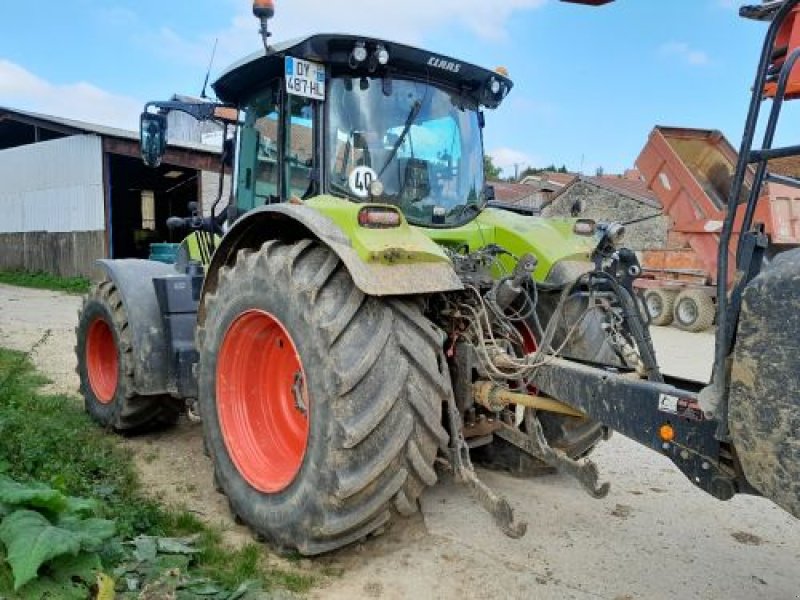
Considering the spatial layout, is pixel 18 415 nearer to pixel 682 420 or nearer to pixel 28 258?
pixel 682 420

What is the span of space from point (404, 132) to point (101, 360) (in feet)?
9.57

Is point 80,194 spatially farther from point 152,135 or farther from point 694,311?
point 152,135

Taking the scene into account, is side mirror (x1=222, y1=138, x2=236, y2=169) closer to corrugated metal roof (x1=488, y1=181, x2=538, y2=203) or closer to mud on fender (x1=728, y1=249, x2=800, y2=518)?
mud on fender (x1=728, y1=249, x2=800, y2=518)

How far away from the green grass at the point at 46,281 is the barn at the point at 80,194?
0.24 m

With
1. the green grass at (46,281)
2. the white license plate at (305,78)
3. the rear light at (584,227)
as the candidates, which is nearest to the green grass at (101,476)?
the white license plate at (305,78)

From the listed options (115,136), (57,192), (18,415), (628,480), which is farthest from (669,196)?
(57,192)

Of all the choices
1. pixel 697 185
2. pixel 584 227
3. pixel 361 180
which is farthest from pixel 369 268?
pixel 697 185

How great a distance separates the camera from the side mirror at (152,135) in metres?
4.56

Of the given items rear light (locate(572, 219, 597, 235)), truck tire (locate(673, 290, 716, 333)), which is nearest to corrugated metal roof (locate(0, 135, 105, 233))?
truck tire (locate(673, 290, 716, 333))

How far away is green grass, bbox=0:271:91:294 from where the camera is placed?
17.0 metres

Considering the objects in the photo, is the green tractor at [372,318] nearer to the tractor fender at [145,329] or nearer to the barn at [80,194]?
the tractor fender at [145,329]

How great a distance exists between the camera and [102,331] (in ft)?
16.8

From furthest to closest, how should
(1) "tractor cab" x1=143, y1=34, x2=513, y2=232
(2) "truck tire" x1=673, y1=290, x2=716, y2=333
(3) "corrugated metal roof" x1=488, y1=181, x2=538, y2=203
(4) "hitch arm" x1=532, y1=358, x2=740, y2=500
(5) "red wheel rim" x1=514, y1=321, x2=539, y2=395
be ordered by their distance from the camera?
(3) "corrugated metal roof" x1=488, y1=181, x2=538, y2=203, (2) "truck tire" x1=673, y1=290, x2=716, y2=333, (5) "red wheel rim" x1=514, y1=321, x2=539, y2=395, (1) "tractor cab" x1=143, y1=34, x2=513, y2=232, (4) "hitch arm" x1=532, y1=358, x2=740, y2=500

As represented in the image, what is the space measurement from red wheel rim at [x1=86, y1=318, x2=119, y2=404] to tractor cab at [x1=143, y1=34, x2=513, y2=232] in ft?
5.32
